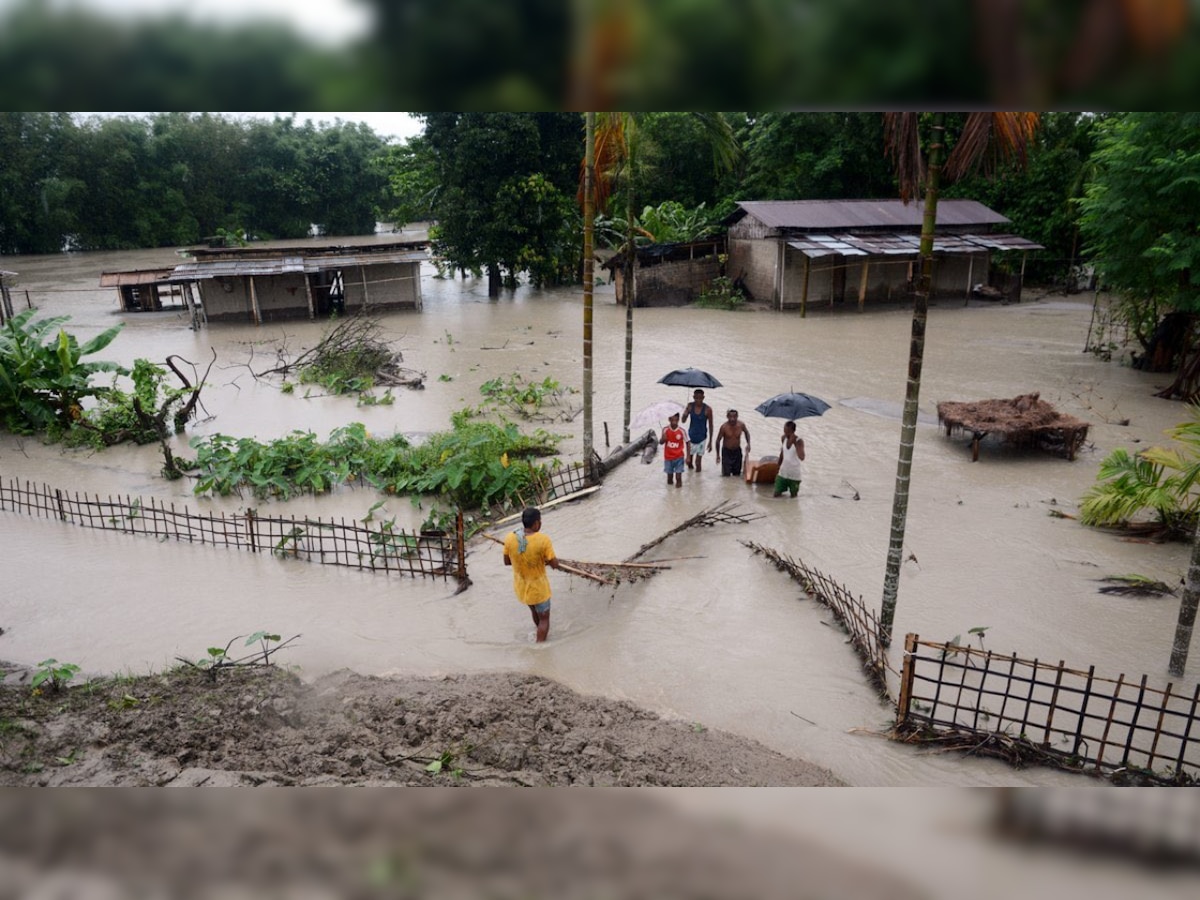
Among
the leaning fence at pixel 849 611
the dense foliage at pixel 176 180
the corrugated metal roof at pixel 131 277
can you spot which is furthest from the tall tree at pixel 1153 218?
the dense foliage at pixel 176 180

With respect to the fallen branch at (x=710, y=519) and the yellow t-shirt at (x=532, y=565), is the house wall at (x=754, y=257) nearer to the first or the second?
the fallen branch at (x=710, y=519)

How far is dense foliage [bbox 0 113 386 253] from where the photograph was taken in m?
36.7

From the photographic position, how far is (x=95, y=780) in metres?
4.69

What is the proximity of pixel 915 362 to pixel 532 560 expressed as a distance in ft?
11.5

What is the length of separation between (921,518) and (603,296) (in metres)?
20.7

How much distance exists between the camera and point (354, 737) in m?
5.56

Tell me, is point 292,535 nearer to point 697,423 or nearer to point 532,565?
point 532,565

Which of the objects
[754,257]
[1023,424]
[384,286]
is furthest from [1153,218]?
[384,286]

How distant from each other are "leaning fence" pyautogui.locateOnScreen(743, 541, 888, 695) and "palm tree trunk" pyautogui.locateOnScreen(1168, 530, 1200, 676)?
2.32 m

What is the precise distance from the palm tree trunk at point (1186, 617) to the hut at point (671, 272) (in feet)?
69.6

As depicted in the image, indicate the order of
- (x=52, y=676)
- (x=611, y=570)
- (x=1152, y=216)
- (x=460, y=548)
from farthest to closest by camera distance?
(x=1152, y=216), (x=460, y=548), (x=611, y=570), (x=52, y=676)

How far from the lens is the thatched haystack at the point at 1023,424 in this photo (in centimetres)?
1191

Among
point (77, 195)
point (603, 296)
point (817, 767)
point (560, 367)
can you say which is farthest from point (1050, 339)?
point (77, 195)

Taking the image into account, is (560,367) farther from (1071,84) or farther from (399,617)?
(1071,84)
